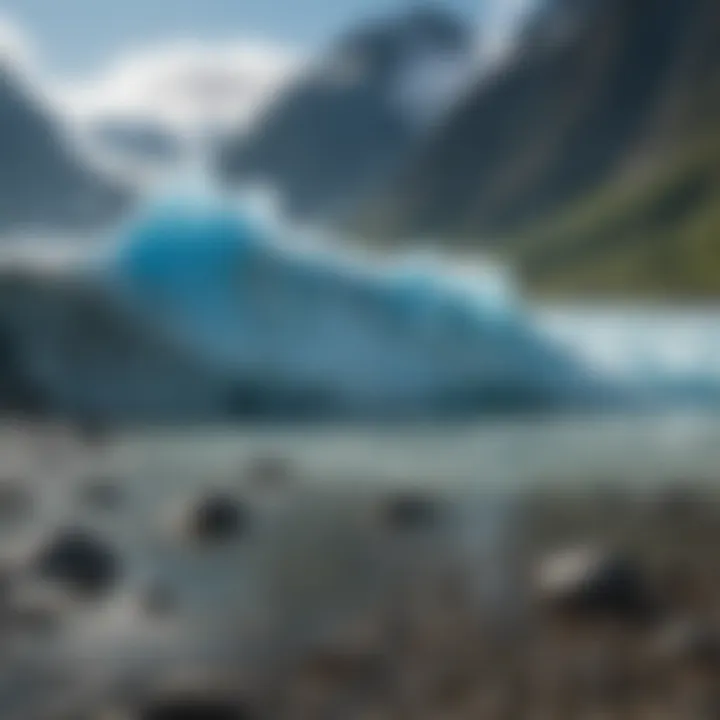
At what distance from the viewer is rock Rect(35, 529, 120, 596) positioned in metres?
13.0

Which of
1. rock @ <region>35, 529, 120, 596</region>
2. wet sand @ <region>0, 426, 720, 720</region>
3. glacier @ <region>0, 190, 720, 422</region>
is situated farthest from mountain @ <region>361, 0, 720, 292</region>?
rock @ <region>35, 529, 120, 596</region>

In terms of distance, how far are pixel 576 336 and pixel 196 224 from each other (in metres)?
11.7

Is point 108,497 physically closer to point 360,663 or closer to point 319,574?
point 319,574

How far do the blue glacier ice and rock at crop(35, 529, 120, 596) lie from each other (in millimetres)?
21934

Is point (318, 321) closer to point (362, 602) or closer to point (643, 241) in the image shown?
point (362, 602)

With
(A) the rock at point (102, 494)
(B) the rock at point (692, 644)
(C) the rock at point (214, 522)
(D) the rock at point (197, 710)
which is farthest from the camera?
(A) the rock at point (102, 494)

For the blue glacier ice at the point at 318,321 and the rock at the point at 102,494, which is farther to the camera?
the blue glacier ice at the point at 318,321

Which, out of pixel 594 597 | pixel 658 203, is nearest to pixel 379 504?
pixel 594 597

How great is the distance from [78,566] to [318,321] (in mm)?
22939

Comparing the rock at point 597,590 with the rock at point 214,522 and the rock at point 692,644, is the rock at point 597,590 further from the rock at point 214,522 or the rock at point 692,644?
the rock at point 214,522

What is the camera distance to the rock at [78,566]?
12953 millimetres

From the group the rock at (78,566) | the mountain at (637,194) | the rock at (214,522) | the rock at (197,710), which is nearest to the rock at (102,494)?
the rock at (214,522)

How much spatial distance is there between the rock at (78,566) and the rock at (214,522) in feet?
7.23

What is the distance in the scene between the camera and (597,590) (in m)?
12.1
